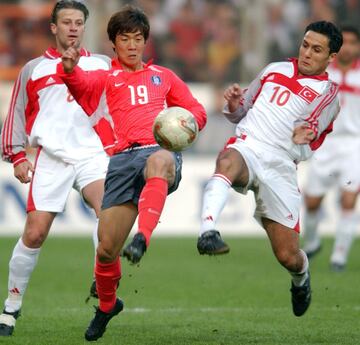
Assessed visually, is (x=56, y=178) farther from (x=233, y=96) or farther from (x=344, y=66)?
(x=344, y=66)

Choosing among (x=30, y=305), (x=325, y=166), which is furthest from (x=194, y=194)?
(x=30, y=305)

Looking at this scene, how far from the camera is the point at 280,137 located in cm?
834

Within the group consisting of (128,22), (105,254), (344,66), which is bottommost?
(344,66)

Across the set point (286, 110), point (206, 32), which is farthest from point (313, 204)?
point (206, 32)

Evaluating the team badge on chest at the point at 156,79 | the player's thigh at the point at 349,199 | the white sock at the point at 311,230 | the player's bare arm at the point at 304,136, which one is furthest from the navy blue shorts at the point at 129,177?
the white sock at the point at 311,230

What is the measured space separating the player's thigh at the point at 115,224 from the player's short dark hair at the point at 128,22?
1.24 meters

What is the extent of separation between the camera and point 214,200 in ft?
25.1

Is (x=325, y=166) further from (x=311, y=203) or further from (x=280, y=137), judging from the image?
(x=280, y=137)

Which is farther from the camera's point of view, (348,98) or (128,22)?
(348,98)

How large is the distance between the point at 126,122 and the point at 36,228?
52.1 inches

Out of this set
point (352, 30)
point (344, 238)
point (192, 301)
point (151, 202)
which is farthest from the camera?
point (344, 238)

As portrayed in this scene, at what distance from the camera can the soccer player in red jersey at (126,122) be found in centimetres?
751

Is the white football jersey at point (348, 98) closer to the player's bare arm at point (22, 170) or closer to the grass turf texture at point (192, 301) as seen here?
the grass turf texture at point (192, 301)

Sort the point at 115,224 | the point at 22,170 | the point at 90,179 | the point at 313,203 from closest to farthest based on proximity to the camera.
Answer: the point at 115,224 < the point at 22,170 < the point at 90,179 < the point at 313,203
